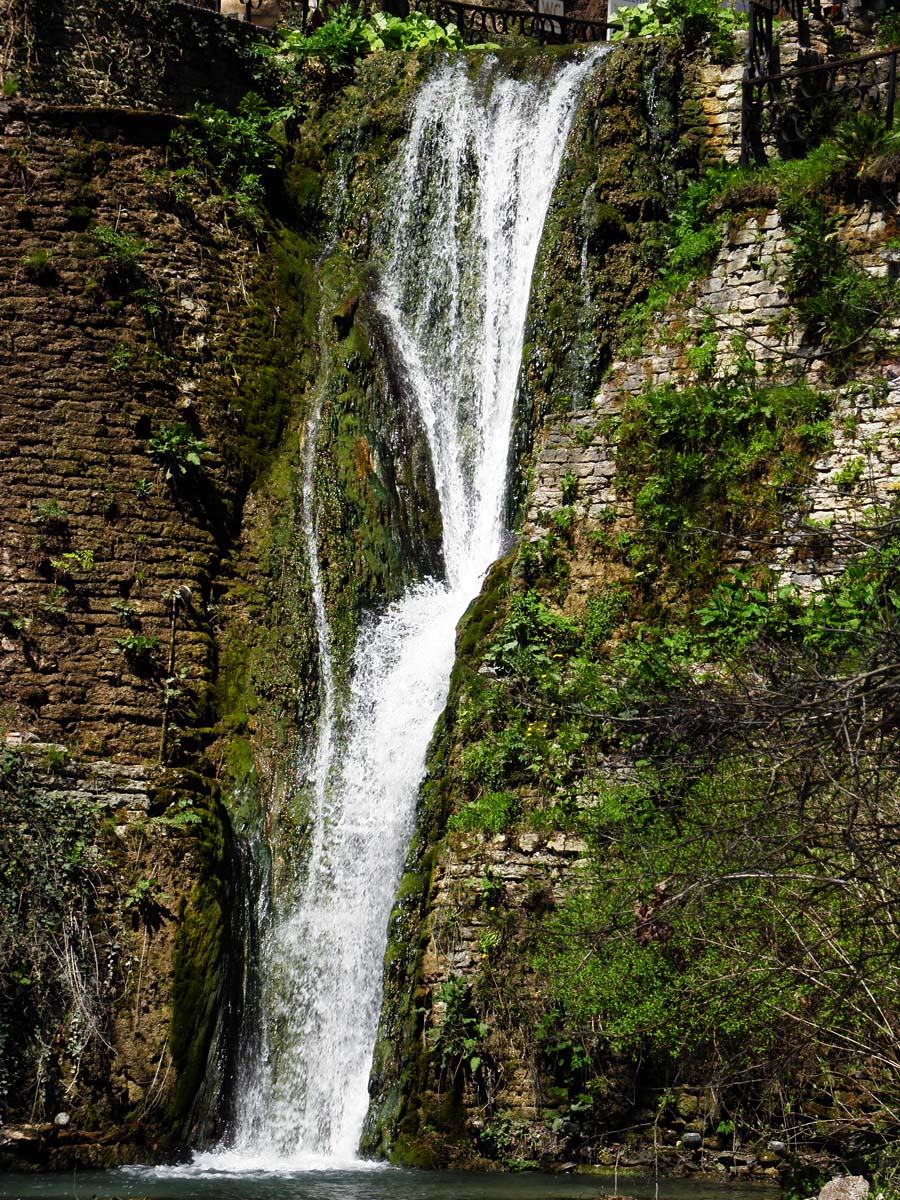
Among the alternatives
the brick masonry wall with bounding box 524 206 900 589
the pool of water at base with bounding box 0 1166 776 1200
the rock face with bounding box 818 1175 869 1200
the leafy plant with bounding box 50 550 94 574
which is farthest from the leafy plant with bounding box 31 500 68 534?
the rock face with bounding box 818 1175 869 1200

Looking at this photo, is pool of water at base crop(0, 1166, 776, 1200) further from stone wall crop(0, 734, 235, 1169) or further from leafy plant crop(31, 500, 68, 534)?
leafy plant crop(31, 500, 68, 534)

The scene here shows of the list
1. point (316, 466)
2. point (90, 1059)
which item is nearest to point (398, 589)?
point (316, 466)

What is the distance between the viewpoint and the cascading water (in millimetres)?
11461

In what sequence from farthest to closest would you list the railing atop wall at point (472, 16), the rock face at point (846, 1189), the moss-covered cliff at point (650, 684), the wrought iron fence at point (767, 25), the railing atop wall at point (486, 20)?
the railing atop wall at point (486, 20)
the railing atop wall at point (472, 16)
the wrought iron fence at point (767, 25)
the moss-covered cliff at point (650, 684)
the rock face at point (846, 1189)

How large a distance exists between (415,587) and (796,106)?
5.94 metres

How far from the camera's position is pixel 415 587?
1411 centimetres

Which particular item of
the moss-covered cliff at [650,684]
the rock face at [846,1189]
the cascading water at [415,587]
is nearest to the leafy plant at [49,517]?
the cascading water at [415,587]

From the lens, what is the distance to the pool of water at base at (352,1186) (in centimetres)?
876

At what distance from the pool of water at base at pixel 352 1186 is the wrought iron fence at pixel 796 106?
9703 millimetres

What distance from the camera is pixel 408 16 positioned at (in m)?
18.3

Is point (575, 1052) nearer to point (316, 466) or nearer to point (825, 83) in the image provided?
point (316, 466)

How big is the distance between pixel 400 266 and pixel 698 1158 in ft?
30.3

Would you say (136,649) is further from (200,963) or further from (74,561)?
(200,963)

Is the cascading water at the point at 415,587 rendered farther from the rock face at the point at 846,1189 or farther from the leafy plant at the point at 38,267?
A: the rock face at the point at 846,1189
